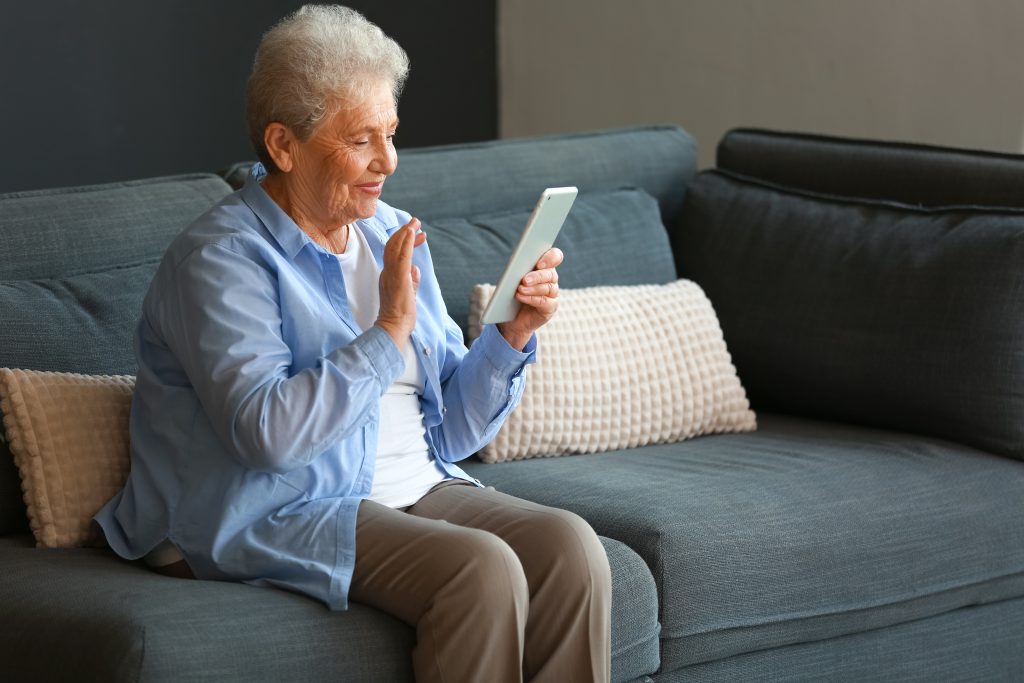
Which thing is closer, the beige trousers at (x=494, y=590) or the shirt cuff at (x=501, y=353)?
the beige trousers at (x=494, y=590)

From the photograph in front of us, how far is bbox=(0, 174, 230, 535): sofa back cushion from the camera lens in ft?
7.31

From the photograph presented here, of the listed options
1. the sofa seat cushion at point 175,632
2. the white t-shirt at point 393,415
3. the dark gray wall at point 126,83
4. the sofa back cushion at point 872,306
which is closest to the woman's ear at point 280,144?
the white t-shirt at point 393,415

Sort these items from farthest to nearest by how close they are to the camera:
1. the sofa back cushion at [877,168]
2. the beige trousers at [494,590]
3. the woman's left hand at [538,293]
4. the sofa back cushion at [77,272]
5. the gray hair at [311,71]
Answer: the sofa back cushion at [877,168], the sofa back cushion at [77,272], the woman's left hand at [538,293], the gray hair at [311,71], the beige trousers at [494,590]

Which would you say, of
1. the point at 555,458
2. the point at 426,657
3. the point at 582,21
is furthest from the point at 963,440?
the point at 582,21

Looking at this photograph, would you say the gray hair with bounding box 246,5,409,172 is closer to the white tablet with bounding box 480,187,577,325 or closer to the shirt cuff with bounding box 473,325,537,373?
the white tablet with bounding box 480,187,577,325

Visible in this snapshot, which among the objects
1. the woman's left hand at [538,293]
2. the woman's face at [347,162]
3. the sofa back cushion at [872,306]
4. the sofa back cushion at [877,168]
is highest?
the woman's face at [347,162]

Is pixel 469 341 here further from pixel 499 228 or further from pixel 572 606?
pixel 572 606

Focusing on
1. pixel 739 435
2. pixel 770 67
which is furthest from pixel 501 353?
pixel 770 67

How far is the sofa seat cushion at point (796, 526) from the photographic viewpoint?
2.28 meters

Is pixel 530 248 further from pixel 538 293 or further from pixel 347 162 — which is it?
pixel 347 162

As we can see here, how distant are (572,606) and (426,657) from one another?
0.21m

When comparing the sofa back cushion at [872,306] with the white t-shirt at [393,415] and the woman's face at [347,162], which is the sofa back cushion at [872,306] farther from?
the woman's face at [347,162]

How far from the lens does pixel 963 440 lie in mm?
2744

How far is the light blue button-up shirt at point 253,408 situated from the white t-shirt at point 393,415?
0.05 m
